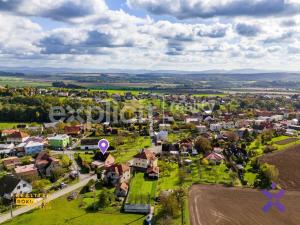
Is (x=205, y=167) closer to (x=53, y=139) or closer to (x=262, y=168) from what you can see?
(x=262, y=168)

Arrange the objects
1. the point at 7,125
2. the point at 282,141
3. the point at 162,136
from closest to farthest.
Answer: the point at 162,136
the point at 282,141
the point at 7,125

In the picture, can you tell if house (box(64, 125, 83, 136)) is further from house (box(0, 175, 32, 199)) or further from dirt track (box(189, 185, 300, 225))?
dirt track (box(189, 185, 300, 225))

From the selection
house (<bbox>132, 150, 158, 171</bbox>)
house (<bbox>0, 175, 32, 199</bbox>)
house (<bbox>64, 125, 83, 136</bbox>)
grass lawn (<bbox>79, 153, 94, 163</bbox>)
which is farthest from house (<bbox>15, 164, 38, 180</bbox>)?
house (<bbox>64, 125, 83, 136</bbox>)

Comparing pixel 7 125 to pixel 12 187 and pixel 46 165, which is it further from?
pixel 12 187

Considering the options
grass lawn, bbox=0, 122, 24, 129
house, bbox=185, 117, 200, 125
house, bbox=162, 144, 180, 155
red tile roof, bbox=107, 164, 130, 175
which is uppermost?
red tile roof, bbox=107, 164, 130, 175

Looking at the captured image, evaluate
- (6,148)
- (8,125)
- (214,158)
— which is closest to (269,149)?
(214,158)

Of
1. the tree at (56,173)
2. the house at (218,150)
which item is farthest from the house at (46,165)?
the house at (218,150)

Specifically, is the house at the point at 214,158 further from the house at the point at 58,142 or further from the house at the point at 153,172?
the house at the point at 58,142

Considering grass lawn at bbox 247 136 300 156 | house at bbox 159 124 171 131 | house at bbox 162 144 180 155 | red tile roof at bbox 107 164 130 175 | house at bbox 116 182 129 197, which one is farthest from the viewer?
house at bbox 159 124 171 131
